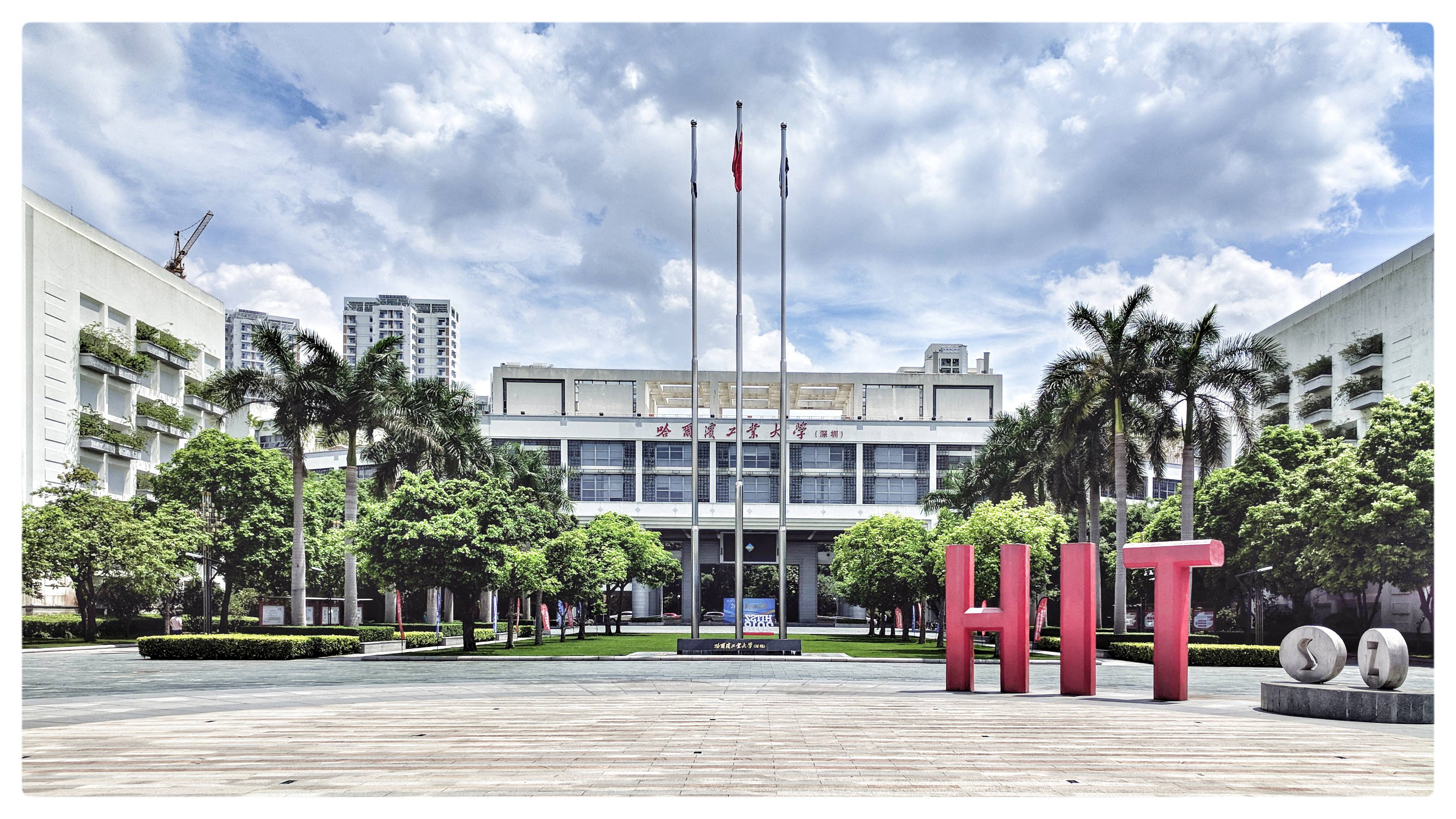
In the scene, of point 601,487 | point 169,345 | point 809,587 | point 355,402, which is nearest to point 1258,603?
point 355,402

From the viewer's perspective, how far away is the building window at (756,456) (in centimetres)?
8325

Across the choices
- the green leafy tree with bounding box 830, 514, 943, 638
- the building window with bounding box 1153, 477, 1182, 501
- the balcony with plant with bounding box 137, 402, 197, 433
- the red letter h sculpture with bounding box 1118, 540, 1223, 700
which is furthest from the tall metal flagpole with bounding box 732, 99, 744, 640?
the building window with bounding box 1153, 477, 1182, 501

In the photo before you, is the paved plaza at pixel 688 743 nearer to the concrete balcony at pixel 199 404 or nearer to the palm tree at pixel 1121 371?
the palm tree at pixel 1121 371

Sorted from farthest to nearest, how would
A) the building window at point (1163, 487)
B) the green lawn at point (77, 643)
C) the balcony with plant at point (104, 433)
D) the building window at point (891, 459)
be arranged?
1. the building window at point (1163, 487)
2. the building window at point (891, 459)
3. the balcony with plant at point (104, 433)
4. the green lawn at point (77, 643)

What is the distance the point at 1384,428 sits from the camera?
39.1 m

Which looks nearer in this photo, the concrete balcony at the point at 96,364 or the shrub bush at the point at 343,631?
the shrub bush at the point at 343,631

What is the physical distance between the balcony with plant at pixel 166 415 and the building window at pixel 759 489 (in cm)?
3986

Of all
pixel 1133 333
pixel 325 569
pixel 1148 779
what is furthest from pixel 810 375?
pixel 1148 779

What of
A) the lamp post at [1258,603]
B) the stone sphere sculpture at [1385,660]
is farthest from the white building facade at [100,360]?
the stone sphere sculpture at [1385,660]

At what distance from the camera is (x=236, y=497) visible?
5438cm

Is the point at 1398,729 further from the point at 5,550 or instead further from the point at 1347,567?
the point at 1347,567

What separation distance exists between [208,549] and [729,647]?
3166cm

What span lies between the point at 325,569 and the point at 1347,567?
51667 mm

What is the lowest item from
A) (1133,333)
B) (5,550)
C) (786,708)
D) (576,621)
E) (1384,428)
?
(576,621)
